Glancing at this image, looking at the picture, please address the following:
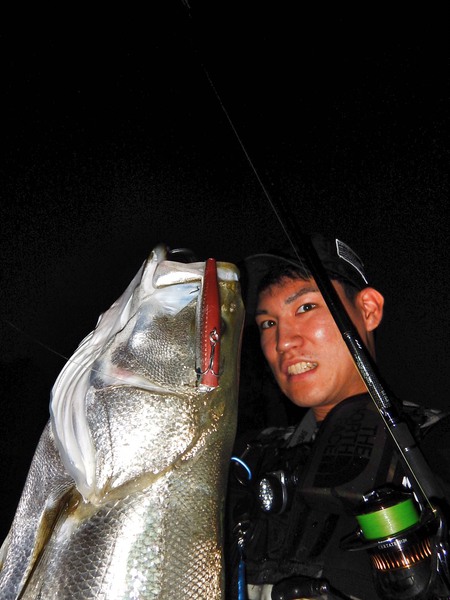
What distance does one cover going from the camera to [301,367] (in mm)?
2490

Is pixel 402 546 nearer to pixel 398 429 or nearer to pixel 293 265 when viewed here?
pixel 398 429

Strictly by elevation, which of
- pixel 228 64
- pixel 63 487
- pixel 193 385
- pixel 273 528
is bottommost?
pixel 273 528

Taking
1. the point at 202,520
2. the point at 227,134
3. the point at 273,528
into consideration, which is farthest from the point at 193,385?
the point at 227,134

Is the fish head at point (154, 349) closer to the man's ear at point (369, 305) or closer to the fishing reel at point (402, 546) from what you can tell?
the fishing reel at point (402, 546)

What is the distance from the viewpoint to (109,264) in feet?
24.5

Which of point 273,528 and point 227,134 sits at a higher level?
point 227,134

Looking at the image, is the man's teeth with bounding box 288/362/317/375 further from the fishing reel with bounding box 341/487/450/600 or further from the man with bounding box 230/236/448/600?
the fishing reel with bounding box 341/487/450/600

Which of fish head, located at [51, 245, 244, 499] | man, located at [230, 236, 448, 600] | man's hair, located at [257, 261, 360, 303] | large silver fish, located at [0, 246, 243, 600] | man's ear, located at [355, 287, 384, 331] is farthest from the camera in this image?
man's ear, located at [355, 287, 384, 331]

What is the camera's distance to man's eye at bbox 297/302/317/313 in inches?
98.8

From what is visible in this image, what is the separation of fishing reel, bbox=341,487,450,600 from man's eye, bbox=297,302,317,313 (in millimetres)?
1167

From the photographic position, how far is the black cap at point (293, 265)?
261 centimetres

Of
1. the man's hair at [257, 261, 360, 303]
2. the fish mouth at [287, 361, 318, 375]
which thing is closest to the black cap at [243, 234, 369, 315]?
the man's hair at [257, 261, 360, 303]

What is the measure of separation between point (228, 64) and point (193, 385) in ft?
23.6

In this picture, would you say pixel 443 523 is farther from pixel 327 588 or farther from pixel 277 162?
pixel 277 162
